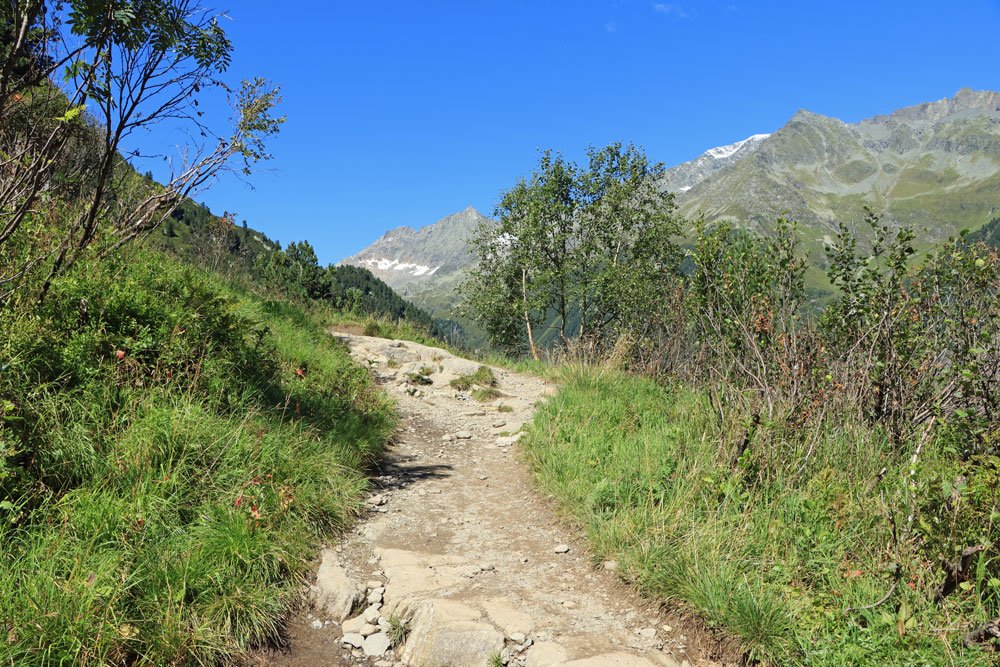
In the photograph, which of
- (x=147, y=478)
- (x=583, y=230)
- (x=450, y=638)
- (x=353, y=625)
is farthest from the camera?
(x=583, y=230)

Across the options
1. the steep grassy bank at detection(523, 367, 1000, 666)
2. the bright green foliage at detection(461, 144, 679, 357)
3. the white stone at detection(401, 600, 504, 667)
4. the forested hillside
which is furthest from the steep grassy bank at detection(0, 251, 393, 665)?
the bright green foliage at detection(461, 144, 679, 357)

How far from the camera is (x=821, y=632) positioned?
3.56 meters

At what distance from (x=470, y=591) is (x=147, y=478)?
2.85 m

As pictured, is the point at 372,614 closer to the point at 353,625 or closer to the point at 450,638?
the point at 353,625

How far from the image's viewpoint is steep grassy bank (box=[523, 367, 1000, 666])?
3.49m

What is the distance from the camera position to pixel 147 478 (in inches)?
175

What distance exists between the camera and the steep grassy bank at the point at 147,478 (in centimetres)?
334

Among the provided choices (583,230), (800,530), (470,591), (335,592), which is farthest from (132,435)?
(583,230)

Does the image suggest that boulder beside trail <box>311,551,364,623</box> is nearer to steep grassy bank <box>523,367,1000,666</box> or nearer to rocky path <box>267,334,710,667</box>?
rocky path <box>267,334,710,667</box>

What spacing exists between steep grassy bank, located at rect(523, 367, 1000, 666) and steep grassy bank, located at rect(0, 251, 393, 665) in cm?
295

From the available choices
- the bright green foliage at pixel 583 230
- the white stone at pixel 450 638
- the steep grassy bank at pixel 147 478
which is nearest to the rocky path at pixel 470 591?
the white stone at pixel 450 638

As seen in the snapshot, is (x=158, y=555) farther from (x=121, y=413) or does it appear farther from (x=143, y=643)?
(x=121, y=413)

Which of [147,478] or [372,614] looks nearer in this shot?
[372,614]

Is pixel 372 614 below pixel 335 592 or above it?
Result: below
